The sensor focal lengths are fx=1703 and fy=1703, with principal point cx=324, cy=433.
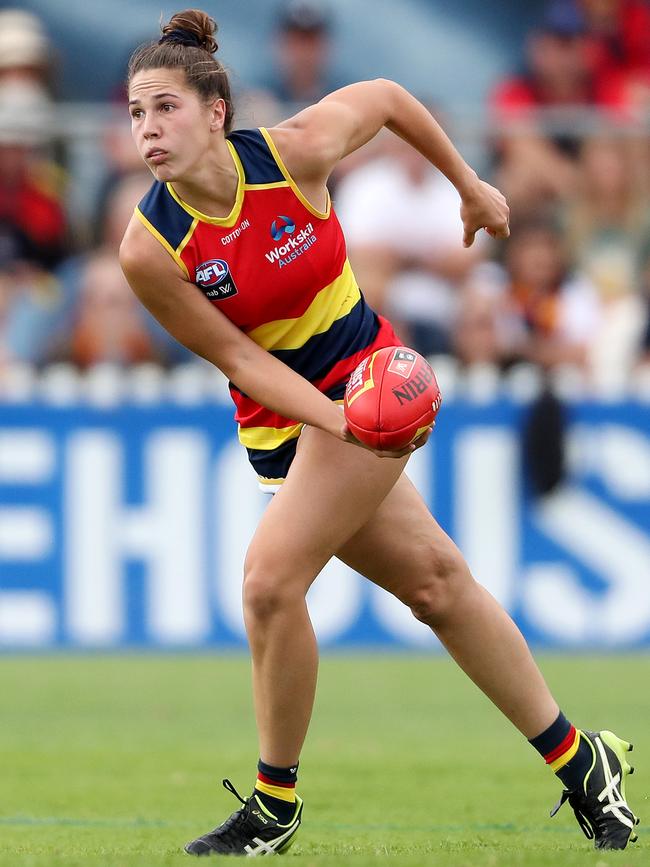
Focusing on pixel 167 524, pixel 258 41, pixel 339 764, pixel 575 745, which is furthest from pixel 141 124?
pixel 258 41

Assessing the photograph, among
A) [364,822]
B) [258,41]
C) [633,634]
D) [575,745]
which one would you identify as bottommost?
[633,634]

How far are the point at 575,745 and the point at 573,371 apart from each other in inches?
225

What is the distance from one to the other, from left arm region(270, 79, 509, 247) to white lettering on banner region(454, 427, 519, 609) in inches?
198

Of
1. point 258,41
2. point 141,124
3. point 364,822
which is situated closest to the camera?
point 141,124

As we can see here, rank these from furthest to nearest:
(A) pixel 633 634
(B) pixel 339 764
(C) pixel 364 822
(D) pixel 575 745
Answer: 1. (A) pixel 633 634
2. (B) pixel 339 764
3. (C) pixel 364 822
4. (D) pixel 575 745

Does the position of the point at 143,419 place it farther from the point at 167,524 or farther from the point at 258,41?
the point at 258,41

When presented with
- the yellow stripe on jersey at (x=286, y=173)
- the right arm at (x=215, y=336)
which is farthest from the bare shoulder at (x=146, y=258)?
the yellow stripe on jersey at (x=286, y=173)

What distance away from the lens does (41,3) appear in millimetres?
14297

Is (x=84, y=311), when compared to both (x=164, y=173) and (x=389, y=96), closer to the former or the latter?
(x=389, y=96)

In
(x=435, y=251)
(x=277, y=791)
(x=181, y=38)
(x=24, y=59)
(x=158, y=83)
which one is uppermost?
(x=181, y=38)

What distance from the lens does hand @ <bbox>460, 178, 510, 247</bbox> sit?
5172 mm

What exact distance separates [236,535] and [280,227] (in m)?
5.56

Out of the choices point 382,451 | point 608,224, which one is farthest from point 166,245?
point 608,224

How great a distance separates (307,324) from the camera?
4.90m
